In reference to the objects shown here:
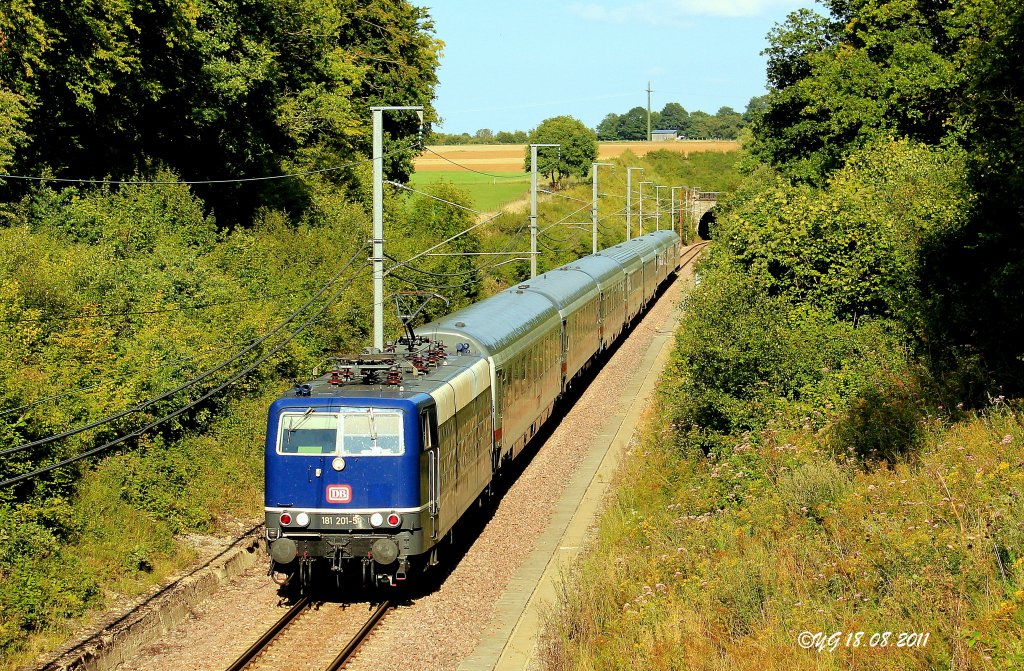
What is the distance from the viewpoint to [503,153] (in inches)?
5113

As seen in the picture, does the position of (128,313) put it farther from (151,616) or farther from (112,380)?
(151,616)

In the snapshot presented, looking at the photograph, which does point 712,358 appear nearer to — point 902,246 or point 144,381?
point 902,246

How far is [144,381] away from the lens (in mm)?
19359

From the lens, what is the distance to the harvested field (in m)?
116

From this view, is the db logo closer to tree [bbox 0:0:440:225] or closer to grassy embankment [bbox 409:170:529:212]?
tree [bbox 0:0:440:225]

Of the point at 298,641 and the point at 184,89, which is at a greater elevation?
the point at 184,89

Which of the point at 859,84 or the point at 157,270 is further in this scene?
the point at 859,84

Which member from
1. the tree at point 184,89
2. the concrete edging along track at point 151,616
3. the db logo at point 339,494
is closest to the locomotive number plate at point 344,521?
the db logo at point 339,494

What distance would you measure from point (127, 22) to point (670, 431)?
16.5 metres

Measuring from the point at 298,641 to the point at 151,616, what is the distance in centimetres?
214

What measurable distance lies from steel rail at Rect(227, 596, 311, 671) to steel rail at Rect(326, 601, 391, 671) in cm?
103

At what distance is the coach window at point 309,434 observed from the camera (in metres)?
14.3

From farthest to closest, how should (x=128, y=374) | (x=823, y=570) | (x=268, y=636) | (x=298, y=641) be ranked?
(x=128, y=374)
(x=298, y=641)
(x=268, y=636)
(x=823, y=570)

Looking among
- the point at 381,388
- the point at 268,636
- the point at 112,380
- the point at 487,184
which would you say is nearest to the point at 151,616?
the point at 268,636
